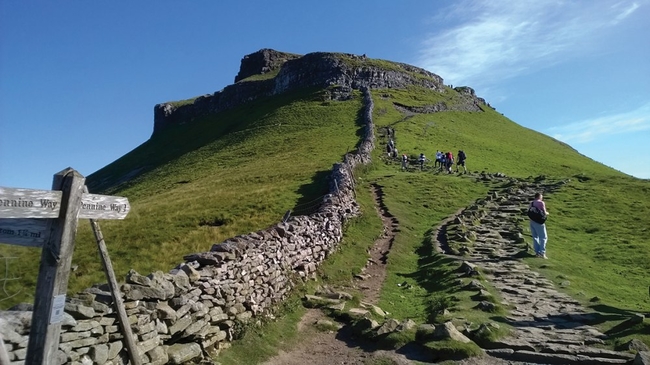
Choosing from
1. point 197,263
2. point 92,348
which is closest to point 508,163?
point 197,263

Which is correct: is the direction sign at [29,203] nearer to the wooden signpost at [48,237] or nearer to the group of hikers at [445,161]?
the wooden signpost at [48,237]

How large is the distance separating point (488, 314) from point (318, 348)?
15.1 ft

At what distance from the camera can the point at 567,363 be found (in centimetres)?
1030

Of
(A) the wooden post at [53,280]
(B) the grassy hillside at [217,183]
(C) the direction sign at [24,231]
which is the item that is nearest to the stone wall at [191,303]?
(A) the wooden post at [53,280]

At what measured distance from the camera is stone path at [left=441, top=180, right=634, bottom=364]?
10695 millimetres

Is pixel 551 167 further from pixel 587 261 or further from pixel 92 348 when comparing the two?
pixel 92 348

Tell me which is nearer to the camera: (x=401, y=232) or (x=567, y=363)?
(x=567, y=363)

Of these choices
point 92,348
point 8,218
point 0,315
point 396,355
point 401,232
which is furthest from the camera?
point 401,232

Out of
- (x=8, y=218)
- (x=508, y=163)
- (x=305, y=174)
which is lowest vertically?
(x=8, y=218)

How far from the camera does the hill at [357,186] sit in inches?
752

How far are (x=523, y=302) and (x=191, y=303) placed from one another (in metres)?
9.35

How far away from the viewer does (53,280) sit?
607 centimetres

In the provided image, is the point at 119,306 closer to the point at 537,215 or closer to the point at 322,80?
the point at 537,215

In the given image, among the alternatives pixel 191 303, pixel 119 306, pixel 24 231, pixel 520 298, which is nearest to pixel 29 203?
pixel 24 231
